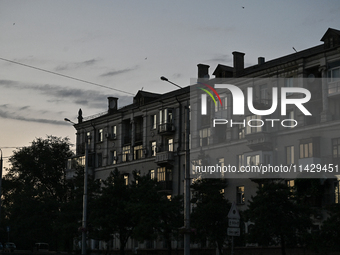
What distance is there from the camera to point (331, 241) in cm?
3306

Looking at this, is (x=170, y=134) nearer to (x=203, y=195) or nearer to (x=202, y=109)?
(x=202, y=109)

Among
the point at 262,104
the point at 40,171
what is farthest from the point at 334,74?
the point at 40,171

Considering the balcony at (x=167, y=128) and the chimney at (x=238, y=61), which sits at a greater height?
the chimney at (x=238, y=61)

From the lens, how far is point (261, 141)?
5041cm

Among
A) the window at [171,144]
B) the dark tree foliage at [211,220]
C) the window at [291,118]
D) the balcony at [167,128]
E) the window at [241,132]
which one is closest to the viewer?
the dark tree foliage at [211,220]

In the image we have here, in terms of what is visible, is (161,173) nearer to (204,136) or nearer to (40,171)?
(204,136)

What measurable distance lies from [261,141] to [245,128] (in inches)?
135

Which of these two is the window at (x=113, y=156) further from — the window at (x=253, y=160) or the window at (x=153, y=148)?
the window at (x=253, y=160)

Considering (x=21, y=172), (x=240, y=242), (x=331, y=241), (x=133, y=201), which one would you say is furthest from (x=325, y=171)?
(x=21, y=172)

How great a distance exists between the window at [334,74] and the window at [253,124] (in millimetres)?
7417

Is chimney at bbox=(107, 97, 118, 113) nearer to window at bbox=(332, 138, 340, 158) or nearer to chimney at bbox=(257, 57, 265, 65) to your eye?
chimney at bbox=(257, 57, 265, 65)

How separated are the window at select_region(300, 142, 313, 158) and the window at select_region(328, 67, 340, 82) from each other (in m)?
5.82

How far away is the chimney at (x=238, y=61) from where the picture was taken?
5978 centimetres

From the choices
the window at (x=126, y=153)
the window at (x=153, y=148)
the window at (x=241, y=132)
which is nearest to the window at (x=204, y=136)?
the window at (x=241, y=132)
